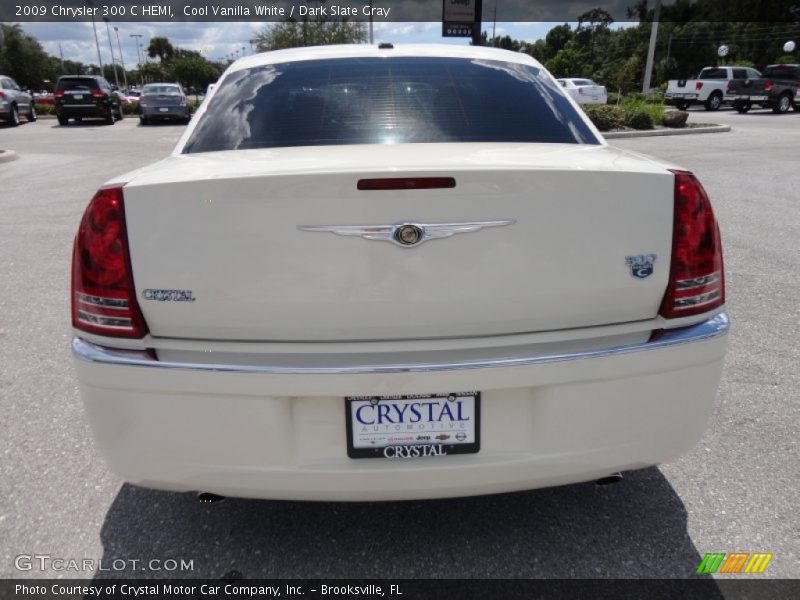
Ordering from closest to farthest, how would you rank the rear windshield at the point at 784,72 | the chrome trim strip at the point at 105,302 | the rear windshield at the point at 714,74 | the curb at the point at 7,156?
the chrome trim strip at the point at 105,302 < the curb at the point at 7,156 < the rear windshield at the point at 784,72 < the rear windshield at the point at 714,74

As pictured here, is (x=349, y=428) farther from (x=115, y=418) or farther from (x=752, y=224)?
(x=752, y=224)

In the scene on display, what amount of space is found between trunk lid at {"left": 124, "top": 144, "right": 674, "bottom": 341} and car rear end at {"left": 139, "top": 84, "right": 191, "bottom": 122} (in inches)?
1065

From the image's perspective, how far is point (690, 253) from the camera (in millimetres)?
1932

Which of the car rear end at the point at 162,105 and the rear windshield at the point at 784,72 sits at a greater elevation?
the rear windshield at the point at 784,72

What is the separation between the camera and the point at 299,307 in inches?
69.6

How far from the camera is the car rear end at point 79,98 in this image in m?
25.1

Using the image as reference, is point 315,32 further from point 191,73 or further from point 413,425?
point 413,425

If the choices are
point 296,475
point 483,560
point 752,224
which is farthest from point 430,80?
point 752,224

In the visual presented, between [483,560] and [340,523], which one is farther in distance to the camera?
[340,523]

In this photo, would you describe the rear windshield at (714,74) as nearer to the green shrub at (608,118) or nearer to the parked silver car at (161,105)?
the green shrub at (608,118)

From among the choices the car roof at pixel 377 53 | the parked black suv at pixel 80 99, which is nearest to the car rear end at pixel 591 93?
the parked black suv at pixel 80 99

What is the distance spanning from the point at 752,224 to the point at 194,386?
7222 millimetres

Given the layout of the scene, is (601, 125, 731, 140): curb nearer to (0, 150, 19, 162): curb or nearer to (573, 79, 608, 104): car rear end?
(573, 79, 608, 104): car rear end

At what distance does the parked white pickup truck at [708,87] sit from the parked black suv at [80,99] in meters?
26.2
